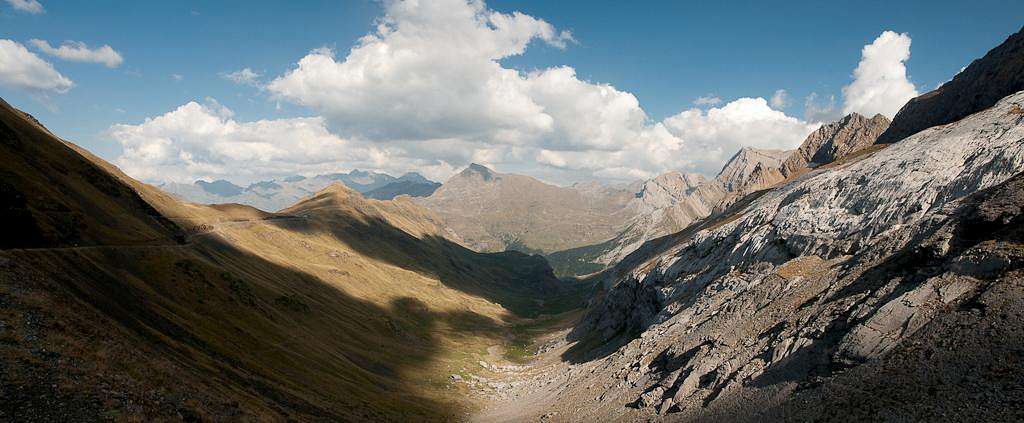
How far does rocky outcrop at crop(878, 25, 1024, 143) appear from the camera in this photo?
13538cm

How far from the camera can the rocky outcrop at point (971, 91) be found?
13538cm

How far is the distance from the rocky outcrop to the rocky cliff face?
92623 millimetres

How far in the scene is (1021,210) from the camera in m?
39.0

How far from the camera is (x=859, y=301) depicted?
42.9m

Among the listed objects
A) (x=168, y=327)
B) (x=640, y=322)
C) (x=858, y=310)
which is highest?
(x=858, y=310)

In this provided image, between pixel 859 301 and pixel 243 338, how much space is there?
74.6 metres

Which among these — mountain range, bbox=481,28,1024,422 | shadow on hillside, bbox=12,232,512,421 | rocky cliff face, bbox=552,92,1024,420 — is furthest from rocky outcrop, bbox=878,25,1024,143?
shadow on hillside, bbox=12,232,512,421

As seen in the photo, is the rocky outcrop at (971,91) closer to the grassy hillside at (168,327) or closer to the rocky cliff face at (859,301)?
the rocky cliff face at (859,301)

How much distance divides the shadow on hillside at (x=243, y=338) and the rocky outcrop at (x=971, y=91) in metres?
178

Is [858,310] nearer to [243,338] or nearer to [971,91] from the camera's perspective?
[243,338]

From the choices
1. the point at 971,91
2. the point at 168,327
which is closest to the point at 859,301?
the point at 168,327

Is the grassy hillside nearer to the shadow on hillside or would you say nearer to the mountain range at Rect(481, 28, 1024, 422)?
the shadow on hillside

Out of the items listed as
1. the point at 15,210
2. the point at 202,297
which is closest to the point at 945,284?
the point at 202,297

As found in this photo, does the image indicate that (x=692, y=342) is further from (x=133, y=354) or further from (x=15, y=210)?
(x=15, y=210)
